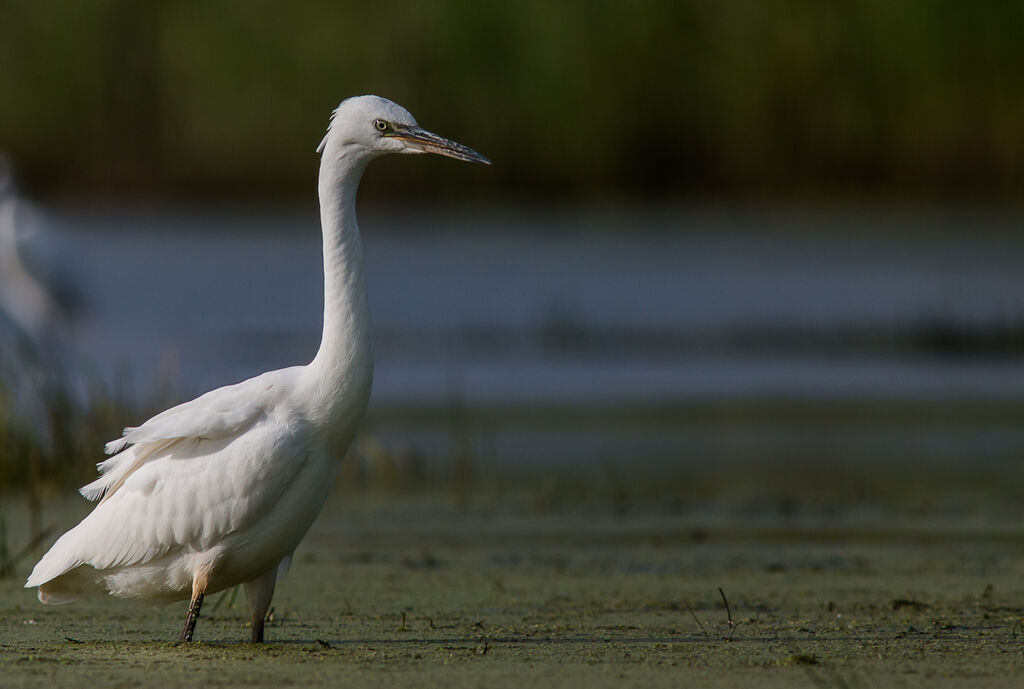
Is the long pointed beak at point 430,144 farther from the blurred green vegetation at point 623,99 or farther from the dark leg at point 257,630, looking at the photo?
the blurred green vegetation at point 623,99

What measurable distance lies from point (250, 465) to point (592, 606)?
1695mm

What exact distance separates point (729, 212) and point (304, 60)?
805cm

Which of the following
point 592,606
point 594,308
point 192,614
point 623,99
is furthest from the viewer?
point 623,99

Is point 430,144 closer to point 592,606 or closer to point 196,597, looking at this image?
point 196,597

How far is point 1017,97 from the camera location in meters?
26.7

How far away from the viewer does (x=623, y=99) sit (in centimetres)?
2819

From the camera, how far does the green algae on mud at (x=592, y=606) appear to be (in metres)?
4.95

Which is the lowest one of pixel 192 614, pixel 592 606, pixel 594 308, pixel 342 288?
pixel 592 606

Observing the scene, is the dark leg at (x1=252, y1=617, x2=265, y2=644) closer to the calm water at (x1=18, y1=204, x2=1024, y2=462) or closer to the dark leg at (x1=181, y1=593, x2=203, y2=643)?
the dark leg at (x1=181, y1=593, x2=203, y2=643)

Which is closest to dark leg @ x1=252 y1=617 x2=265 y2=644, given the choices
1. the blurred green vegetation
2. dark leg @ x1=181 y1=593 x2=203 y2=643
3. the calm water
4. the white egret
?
the white egret

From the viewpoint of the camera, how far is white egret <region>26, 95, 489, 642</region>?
534cm

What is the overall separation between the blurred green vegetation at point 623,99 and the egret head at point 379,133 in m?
21.1

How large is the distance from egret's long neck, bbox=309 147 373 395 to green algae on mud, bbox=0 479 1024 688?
35.3 inches

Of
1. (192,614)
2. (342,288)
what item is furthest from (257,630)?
(342,288)
